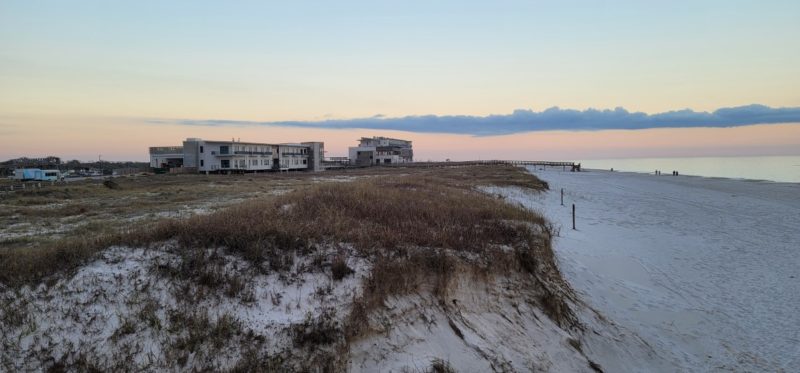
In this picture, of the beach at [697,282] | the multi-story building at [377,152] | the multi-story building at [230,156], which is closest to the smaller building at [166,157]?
the multi-story building at [230,156]

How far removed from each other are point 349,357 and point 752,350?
28.9ft


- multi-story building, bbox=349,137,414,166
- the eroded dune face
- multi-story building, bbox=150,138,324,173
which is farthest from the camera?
multi-story building, bbox=349,137,414,166

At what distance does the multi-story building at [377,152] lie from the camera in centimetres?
12950

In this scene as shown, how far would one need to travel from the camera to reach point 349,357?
6.08 m

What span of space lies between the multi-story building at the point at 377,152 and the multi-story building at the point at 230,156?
85.7 feet

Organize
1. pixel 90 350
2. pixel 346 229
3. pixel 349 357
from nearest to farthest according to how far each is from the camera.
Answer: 1. pixel 90 350
2. pixel 349 357
3. pixel 346 229

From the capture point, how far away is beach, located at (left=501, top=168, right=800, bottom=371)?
889 centimetres

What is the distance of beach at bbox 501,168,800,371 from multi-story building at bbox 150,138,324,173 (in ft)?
246

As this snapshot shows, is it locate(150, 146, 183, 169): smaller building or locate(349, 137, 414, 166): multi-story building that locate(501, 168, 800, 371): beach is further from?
locate(349, 137, 414, 166): multi-story building

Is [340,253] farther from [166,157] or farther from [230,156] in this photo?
[166,157]

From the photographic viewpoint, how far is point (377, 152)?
131 metres

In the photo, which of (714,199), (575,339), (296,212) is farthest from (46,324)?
(714,199)

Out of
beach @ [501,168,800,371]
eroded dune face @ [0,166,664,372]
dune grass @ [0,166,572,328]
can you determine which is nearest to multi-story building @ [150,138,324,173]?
beach @ [501,168,800,371]

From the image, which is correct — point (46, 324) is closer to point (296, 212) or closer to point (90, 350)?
point (90, 350)
